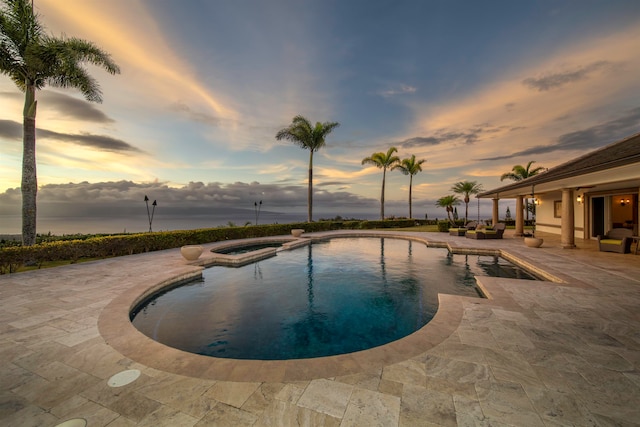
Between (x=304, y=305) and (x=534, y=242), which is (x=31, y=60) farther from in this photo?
(x=534, y=242)

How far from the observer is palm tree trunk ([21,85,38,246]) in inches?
416

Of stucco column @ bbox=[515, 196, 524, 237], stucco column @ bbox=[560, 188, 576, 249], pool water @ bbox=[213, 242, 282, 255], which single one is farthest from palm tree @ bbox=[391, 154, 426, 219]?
pool water @ bbox=[213, 242, 282, 255]

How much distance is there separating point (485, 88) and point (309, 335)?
18.1m

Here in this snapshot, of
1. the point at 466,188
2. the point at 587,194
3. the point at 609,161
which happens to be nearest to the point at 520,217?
the point at 587,194

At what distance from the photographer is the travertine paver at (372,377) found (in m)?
2.55

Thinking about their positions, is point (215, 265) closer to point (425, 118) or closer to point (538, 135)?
point (425, 118)

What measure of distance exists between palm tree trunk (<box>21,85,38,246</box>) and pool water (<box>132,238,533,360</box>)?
26.4ft

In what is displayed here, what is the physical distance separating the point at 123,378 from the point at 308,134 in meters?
25.1

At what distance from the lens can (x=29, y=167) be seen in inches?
Answer: 422

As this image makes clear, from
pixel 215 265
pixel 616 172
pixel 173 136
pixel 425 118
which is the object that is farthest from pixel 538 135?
pixel 173 136

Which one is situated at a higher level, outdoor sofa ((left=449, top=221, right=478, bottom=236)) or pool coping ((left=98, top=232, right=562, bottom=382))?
outdoor sofa ((left=449, top=221, right=478, bottom=236))

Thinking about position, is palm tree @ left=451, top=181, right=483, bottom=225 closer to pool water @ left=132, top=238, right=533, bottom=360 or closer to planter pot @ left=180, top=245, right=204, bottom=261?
pool water @ left=132, top=238, right=533, bottom=360

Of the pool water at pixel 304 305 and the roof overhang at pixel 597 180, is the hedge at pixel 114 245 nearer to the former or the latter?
the pool water at pixel 304 305

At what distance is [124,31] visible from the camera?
1042cm
